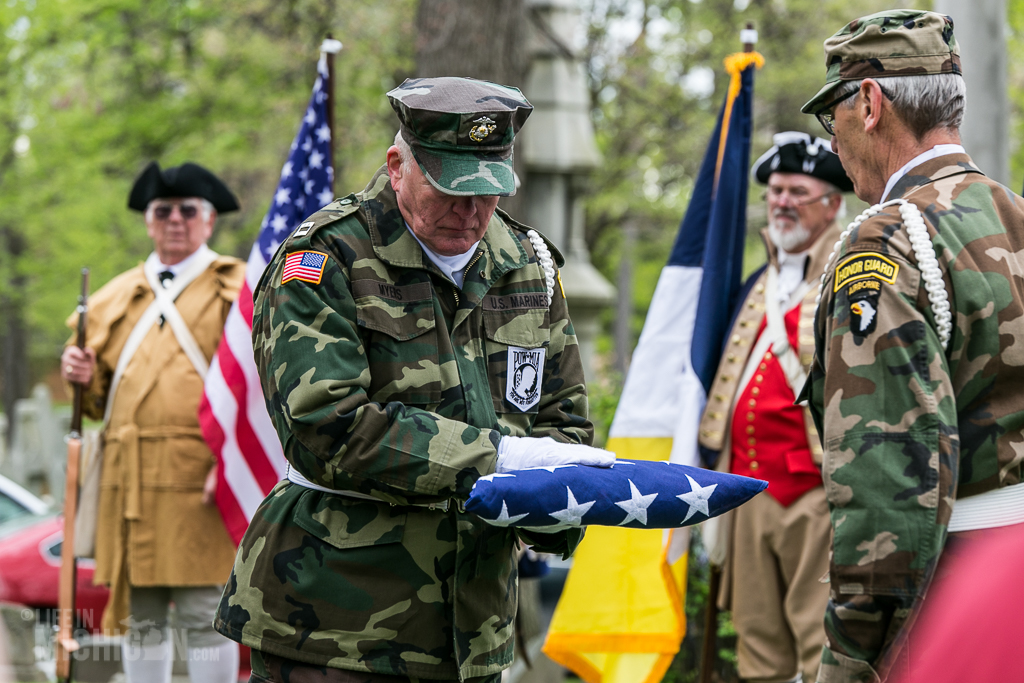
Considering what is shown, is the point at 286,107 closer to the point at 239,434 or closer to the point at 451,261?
the point at 239,434

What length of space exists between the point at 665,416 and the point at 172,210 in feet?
8.18

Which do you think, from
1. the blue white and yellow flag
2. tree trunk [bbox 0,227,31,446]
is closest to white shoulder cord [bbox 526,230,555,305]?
the blue white and yellow flag

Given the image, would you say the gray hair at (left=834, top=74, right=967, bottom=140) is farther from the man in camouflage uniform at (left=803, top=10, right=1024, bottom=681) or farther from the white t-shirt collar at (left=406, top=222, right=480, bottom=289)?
the white t-shirt collar at (left=406, top=222, right=480, bottom=289)

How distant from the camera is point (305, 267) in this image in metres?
2.51

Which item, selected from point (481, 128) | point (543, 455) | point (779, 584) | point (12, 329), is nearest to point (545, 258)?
point (481, 128)

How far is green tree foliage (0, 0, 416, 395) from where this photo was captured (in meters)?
12.0

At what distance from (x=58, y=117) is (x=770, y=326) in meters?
11.2

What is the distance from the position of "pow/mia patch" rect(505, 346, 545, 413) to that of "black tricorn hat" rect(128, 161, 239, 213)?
112 inches

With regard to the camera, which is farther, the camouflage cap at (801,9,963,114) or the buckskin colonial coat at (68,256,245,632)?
the buckskin colonial coat at (68,256,245,632)

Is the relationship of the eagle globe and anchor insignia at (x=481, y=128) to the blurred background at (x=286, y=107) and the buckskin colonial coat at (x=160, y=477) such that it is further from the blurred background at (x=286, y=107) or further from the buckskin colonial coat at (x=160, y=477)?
the blurred background at (x=286, y=107)

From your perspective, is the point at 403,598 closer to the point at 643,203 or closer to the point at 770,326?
the point at 770,326

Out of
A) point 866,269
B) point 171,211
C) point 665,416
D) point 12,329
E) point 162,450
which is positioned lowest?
point 12,329

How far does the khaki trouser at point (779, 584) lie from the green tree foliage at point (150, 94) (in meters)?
8.78

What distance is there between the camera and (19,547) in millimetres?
8055
